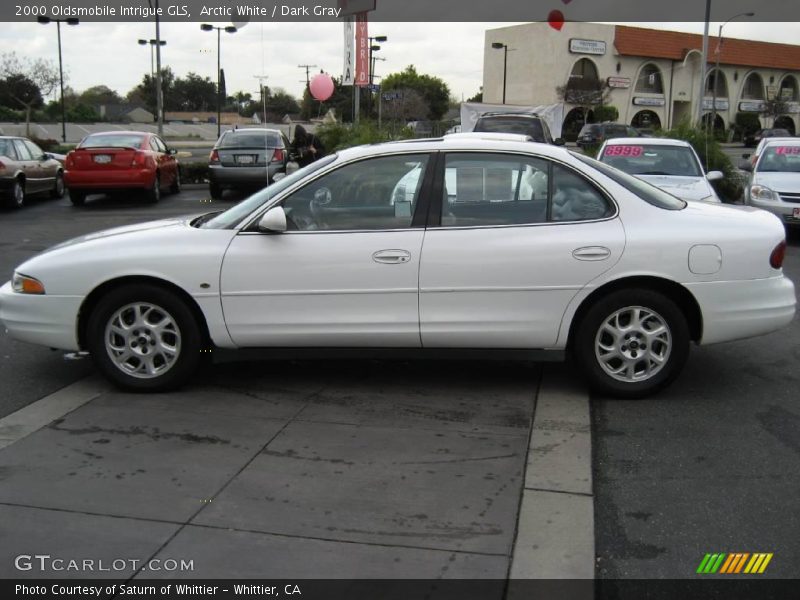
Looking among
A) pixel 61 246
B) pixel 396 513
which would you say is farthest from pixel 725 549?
pixel 61 246

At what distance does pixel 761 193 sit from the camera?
12812mm

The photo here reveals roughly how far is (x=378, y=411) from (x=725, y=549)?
7.47 feet

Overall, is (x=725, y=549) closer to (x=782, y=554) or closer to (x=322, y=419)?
(x=782, y=554)

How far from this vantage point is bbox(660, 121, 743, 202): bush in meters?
18.5

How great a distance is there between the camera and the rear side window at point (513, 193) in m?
5.28

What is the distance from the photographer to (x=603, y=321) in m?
5.20

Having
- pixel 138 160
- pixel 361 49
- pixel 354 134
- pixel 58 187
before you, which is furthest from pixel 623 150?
pixel 58 187

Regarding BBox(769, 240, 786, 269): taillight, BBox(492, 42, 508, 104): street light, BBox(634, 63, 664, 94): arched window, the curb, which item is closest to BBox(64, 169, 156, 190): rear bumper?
the curb

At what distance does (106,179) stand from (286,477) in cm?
1404

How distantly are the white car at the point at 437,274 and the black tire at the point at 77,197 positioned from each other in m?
12.5

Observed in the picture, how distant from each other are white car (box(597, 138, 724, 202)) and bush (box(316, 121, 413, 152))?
7.47 m

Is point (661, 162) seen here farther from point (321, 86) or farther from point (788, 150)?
point (321, 86)

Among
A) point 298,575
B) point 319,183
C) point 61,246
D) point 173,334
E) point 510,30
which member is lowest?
point 298,575

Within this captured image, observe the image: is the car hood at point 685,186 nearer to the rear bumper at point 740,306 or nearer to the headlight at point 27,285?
the rear bumper at point 740,306
